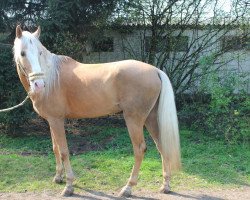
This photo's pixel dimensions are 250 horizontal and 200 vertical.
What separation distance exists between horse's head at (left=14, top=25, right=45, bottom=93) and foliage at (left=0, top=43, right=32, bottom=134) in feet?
10.8

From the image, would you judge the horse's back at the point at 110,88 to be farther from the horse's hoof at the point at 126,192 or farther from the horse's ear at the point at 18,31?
the horse's hoof at the point at 126,192

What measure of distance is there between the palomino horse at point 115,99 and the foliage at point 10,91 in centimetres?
281

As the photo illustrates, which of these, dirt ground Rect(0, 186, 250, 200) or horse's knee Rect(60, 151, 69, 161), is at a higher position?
horse's knee Rect(60, 151, 69, 161)

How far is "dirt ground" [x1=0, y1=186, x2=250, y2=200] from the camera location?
457cm

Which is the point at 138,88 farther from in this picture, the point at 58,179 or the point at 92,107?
the point at 58,179

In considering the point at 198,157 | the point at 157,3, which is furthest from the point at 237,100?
the point at 157,3

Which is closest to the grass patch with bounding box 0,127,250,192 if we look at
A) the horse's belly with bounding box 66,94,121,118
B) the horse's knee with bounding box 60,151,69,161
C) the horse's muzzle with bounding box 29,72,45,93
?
the horse's knee with bounding box 60,151,69,161

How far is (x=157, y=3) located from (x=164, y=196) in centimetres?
550

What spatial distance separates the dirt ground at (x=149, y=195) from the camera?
457 cm

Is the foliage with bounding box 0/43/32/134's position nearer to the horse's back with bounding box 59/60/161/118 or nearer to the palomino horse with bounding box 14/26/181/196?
the palomino horse with bounding box 14/26/181/196

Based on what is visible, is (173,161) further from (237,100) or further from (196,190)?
(237,100)

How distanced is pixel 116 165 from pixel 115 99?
1.47m

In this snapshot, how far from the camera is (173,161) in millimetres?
4738

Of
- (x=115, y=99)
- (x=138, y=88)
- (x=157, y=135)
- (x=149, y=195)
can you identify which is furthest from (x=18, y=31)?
(x=149, y=195)
